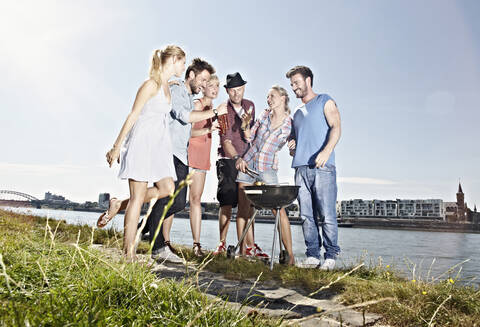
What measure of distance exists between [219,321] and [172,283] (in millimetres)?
446

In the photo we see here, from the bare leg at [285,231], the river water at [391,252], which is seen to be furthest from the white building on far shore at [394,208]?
the bare leg at [285,231]

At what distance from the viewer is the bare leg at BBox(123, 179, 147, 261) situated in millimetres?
3100

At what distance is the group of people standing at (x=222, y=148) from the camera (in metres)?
3.30

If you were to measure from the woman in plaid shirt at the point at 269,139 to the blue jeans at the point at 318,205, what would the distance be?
11.3 inches

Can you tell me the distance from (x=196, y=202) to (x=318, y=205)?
1486 millimetres

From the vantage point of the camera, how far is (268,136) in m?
4.42

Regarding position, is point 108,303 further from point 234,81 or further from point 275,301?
point 234,81

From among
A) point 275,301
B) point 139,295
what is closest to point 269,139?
point 275,301

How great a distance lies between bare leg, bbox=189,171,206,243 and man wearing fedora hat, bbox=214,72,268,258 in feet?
1.07

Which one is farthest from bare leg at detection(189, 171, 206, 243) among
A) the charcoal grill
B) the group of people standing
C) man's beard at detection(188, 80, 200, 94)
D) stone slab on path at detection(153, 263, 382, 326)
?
stone slab on path at detection(153, 263, 382, 326)

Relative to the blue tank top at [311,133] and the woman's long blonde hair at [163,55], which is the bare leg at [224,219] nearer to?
the blue tank top at [311,133]

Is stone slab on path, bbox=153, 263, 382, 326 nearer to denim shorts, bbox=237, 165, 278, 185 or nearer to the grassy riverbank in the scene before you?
the grassy riverbank

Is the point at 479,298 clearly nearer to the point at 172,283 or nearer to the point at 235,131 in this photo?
the point at 172,283

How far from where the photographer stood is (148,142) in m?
3.31
